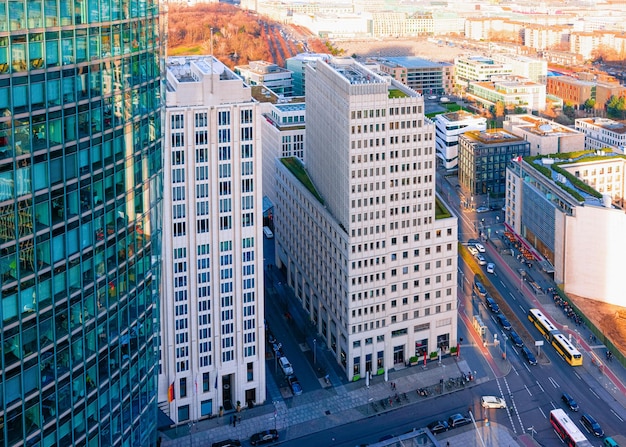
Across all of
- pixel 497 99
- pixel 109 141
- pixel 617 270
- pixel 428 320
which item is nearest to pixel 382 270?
pixel 428 320

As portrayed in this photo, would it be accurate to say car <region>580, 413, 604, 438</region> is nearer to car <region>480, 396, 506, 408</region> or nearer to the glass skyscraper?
car <region>480, 396, 506, 408</region>

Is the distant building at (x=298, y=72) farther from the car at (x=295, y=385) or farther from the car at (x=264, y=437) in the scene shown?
the car at (x=264, y=437)

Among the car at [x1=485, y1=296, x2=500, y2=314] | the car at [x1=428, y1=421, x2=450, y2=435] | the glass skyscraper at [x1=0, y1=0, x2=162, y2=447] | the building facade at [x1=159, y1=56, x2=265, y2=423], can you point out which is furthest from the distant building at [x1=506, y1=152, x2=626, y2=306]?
the glass skyscraper at [x1=0, y1=0, x2=162, y2=447]

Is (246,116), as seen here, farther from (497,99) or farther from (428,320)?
(497,99)

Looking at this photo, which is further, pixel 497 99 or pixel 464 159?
pixel 497 99

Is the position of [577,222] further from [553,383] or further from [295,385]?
[295,385]
